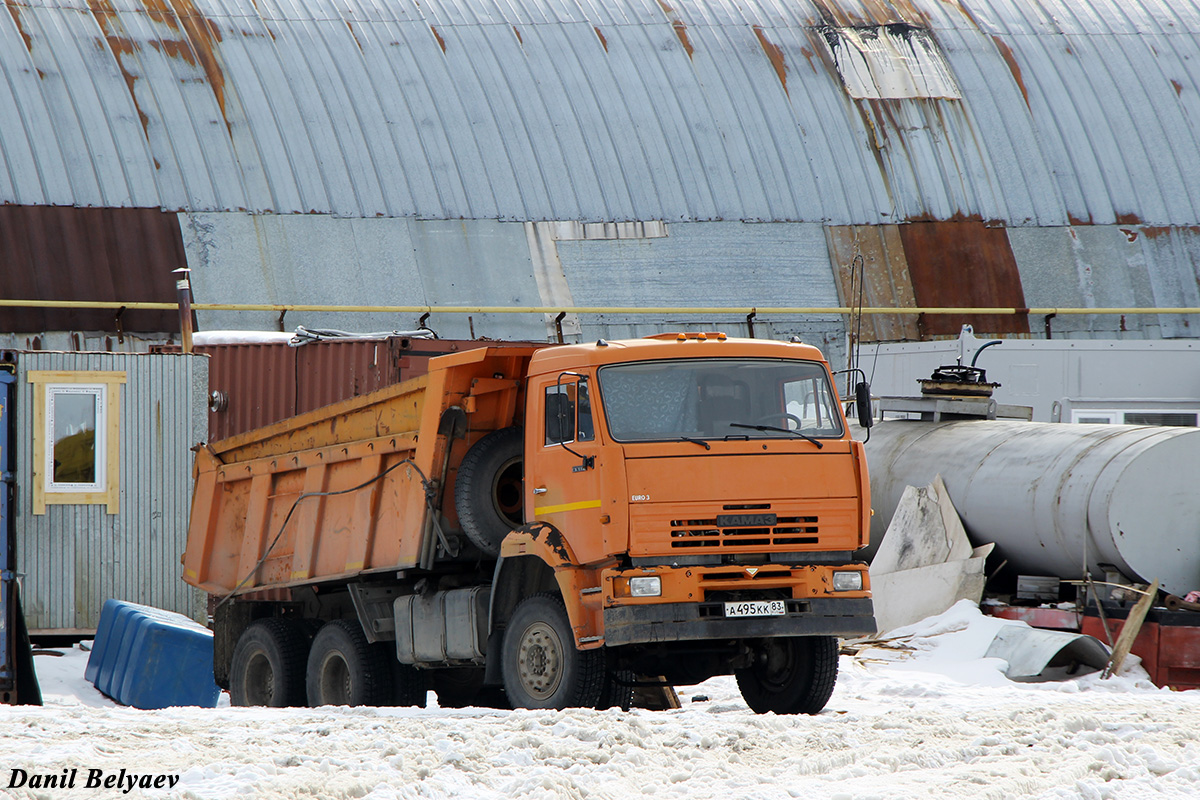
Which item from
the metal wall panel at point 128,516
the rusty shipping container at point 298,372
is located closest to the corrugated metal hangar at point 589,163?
the rusty shipping container at point 298,372

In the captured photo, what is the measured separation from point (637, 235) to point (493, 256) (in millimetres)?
2701

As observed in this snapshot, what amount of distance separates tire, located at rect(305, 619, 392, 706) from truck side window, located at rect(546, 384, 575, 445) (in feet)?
8.86

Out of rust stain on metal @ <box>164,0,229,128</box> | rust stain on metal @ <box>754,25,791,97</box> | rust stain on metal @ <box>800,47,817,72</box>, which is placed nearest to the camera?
rust stain on metal @ <box>164,0,229,128</box>

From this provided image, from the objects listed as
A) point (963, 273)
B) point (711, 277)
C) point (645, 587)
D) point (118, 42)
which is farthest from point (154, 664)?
point (963, 273)

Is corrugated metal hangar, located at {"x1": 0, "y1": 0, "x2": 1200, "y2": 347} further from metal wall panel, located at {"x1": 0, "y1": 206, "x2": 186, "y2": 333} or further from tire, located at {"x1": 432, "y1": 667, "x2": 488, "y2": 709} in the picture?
tire, located at {"x1": 432, "y1": 667, "x2": 488, "y2": 709}

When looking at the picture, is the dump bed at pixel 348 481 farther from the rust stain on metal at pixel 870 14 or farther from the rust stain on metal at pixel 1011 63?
the rust stain on metal at pixel 1011 63

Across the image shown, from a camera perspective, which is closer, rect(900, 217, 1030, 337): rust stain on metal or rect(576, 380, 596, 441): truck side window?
rect(576, 380, 596, 441): truck side window

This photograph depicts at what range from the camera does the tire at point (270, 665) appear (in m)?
11.6

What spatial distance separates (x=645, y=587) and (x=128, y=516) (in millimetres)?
8726

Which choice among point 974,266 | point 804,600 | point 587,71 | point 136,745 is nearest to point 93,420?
point 136,745

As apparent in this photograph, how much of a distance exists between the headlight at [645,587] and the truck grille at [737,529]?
0.91ft

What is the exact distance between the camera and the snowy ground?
679cm

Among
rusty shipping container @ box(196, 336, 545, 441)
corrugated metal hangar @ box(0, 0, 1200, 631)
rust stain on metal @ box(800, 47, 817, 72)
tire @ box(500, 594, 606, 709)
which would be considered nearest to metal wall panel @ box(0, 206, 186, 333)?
corrugated metal hangar @ box(0, 0, 1200, 631)

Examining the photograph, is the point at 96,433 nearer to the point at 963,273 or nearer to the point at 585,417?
the point at 585,417
